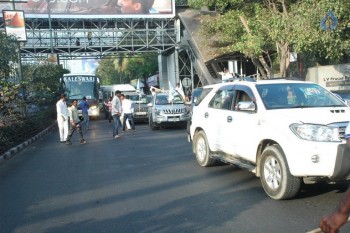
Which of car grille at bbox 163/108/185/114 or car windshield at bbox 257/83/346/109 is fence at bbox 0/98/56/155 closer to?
car grille at bbox 163/108/185/114

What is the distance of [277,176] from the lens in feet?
19.8

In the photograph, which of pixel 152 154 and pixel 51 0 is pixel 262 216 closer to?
pixel 152 154

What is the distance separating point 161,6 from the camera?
3472cm

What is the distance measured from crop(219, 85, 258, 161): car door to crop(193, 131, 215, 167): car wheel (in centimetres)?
88

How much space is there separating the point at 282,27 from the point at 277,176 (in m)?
11.3

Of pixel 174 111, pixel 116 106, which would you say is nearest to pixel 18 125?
pixel 116 106

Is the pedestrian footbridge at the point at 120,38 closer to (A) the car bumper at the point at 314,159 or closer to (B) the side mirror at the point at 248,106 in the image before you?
(B) the side mirror at the point at 248,106

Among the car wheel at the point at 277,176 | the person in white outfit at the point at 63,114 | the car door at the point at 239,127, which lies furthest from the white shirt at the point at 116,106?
the car wheel at the point at 277,176

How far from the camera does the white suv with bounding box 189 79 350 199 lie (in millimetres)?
5555

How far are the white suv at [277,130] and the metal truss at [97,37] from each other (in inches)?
1096

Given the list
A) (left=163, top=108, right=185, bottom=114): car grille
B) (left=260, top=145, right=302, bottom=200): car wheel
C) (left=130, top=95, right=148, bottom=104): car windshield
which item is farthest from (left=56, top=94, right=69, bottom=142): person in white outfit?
(left=260, top=145, right=302, bottom=200): car wheel

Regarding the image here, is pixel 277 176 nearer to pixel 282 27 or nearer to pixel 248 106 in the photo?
pixel 248 106

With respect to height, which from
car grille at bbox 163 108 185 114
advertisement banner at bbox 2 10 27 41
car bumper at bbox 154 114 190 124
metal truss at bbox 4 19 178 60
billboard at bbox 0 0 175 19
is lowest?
car bumper at bbox 154 114 190 124

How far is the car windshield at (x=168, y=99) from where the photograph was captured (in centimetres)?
1972
